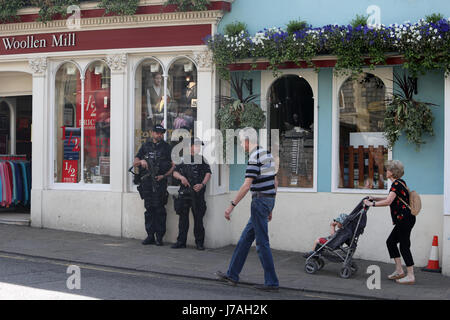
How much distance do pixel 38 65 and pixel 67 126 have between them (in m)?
1.44

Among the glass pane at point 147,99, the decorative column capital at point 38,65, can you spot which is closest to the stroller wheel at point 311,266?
the glass pane at point 147,99

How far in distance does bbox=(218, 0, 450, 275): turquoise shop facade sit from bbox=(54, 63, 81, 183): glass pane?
3.60m

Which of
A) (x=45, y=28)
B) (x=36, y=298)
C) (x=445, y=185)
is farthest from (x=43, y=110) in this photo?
(x=445, y=185)

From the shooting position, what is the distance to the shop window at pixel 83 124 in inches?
542

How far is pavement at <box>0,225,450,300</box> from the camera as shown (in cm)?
916

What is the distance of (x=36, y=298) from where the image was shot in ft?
25.3

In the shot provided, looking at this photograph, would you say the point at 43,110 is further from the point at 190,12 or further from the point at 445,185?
the point at 445,185

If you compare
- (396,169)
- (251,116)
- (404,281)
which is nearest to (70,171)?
(251,116)

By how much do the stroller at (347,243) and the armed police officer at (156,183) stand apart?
3.48m

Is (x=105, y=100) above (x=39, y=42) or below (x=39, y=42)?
below

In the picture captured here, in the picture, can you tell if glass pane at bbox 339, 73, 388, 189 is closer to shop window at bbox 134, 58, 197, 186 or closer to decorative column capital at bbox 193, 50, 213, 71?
decorative column capital at bbox 193, 50, 213, 71

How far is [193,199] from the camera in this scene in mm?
11938

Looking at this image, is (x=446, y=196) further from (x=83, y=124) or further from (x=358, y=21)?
(x=83, y=124)

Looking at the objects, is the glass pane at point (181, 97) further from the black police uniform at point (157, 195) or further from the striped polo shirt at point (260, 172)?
the striped polo shirt at point (260, 172)
